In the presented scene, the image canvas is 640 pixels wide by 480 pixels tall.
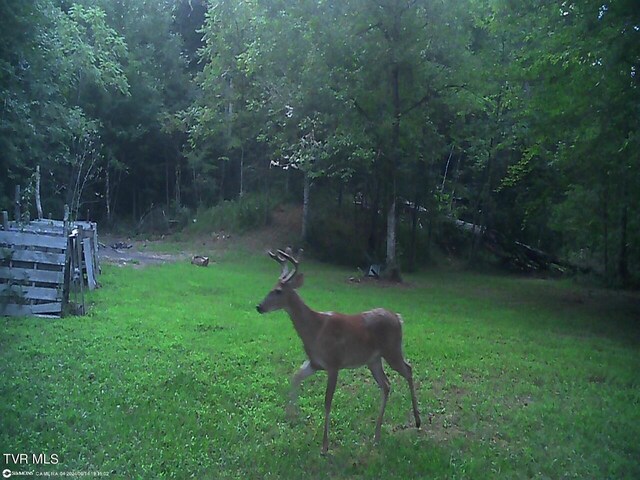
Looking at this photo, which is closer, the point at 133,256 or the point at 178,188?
the point at 133,256

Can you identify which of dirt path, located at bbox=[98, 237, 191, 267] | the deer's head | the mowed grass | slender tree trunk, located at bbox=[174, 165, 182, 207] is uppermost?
slender tree trunk, located at bbox=[174, 165, 182, 207]

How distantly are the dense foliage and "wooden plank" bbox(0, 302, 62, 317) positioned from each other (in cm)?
318

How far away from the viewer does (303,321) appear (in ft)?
16.1

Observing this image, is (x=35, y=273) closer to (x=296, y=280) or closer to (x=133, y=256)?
(x=296, y=280)

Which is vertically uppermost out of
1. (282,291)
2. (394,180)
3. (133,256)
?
(394,180)

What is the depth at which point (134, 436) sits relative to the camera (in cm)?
457

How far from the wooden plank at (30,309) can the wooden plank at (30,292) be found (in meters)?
0.09

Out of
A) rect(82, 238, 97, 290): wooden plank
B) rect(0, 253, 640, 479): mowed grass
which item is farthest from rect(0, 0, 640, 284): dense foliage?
rect(0, 253, 640, 479): mowed grass

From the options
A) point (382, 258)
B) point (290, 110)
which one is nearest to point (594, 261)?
point (382, 258)

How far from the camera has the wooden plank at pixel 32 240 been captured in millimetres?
8445

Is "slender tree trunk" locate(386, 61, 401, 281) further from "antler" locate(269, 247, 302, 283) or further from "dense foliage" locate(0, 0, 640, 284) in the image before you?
"antler" locate(269, 247, 302, 283)

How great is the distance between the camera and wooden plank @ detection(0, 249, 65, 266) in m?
8.43

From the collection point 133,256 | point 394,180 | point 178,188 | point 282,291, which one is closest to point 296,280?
point 282,291

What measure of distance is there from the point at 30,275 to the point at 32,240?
1.45 ft
